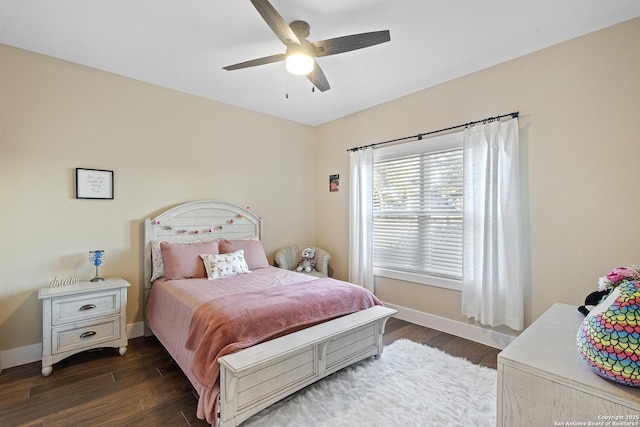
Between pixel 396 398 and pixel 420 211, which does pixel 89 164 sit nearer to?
pixel 396 398

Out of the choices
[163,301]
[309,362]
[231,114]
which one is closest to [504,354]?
[309,362]

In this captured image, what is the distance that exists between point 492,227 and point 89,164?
12.6 feet

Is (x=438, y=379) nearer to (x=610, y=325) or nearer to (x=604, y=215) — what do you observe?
(x=610, y=325)

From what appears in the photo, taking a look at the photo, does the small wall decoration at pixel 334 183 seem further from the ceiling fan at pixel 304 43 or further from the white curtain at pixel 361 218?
the ceiling fan at pixel 304 43

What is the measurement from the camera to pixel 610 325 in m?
0.95

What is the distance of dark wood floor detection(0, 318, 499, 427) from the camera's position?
185 centimetres

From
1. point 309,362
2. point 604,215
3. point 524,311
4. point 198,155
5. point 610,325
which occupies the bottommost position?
point 309,362

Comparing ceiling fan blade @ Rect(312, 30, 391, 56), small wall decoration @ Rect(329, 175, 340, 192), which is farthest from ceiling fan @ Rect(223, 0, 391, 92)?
small wall decoration @ Rect(329, 175, 340, 192)

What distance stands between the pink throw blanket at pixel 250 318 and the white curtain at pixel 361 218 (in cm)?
127

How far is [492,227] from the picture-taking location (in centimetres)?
276

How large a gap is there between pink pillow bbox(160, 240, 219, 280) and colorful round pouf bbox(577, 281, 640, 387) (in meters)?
2.95

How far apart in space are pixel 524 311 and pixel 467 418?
4.24 ft

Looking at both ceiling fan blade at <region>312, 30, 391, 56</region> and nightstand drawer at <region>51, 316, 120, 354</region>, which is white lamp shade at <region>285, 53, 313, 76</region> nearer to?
ceiling fan blade at <region>312, 30, 391, 56</region>

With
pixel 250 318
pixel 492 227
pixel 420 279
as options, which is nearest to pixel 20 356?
pixel 250 318
